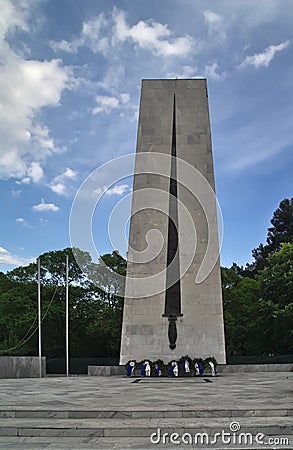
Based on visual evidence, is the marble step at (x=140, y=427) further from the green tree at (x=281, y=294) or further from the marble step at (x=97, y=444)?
the green tree at (x=281, y=294)

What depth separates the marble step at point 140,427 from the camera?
798cm

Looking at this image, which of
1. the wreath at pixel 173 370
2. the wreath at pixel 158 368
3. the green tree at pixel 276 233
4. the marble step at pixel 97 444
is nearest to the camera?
the marble step at pixel 97 444

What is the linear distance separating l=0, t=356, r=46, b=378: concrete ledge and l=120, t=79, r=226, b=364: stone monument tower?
3.95m

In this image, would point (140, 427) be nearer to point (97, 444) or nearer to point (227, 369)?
point (97, 444)

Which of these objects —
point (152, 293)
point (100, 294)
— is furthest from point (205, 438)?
point (100, 294)

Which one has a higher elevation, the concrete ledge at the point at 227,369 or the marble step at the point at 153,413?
the concrete ledge at the point at 227,369

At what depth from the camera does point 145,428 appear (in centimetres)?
804

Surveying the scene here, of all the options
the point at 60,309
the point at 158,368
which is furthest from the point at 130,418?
the point at 60,309

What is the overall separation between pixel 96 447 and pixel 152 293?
49.3 feet

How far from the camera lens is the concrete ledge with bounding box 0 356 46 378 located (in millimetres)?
21625

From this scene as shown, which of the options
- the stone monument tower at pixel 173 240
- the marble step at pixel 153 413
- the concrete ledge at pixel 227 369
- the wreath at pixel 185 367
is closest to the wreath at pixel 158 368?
the wreath at pixel 185 367

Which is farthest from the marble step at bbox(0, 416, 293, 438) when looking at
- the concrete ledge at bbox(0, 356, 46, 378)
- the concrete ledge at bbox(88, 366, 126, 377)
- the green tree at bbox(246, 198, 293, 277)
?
the green tree at bbox(246, 198, 293, 277)

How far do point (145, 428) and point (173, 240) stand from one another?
49.0ft

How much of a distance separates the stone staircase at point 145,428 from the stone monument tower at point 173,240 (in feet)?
41.2
